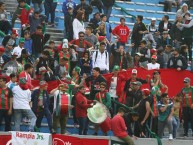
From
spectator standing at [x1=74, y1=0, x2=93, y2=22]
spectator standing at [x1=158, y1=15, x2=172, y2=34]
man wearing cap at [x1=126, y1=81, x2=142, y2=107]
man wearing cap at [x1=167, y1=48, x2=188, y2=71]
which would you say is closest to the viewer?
man wearing cap at [x1=126, y1=81, x2=142, y2=107]

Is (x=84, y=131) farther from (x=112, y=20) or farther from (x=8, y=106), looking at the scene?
(x=112, y=20)

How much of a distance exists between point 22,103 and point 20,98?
15 cm

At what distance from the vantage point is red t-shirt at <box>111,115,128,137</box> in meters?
27.9

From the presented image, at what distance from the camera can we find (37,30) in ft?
103

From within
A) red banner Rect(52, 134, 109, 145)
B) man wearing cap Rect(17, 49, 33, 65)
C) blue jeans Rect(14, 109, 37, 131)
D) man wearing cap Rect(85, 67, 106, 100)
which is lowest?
red banner Rect(52, 134, 109, 145)

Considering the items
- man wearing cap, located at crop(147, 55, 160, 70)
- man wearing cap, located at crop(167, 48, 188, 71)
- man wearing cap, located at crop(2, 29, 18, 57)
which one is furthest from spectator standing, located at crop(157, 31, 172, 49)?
man wearing cap, located at crop(2, 29, 18, 57)

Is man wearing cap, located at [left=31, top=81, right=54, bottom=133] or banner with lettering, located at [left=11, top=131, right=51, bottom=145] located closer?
banner with lettering, located at [left=11, top=131, right=51, bottom=145]

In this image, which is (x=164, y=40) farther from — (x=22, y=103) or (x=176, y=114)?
(x=22, y=103)

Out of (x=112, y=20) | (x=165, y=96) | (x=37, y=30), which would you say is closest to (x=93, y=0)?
(x=112, y=20)

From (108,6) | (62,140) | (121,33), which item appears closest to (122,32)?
(121,33)

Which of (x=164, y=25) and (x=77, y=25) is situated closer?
(x=77, y=25)

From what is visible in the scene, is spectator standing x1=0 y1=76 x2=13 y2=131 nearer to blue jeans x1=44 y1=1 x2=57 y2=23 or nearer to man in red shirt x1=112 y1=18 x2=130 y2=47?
blue jeans x1=44 y1=1 x2=57 y2=23

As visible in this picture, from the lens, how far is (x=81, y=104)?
28.4 meters

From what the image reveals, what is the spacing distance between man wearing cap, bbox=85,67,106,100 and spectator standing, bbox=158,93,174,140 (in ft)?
6.37
